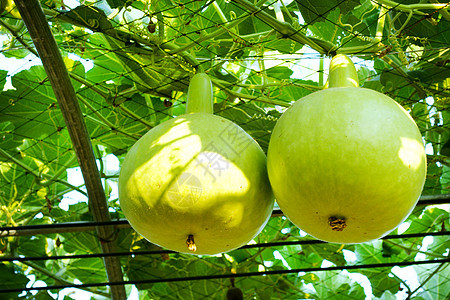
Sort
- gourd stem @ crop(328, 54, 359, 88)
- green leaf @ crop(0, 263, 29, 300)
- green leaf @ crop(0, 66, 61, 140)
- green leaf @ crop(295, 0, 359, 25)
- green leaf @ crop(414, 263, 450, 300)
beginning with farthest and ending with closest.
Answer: green leaf @ crop(414, 263, 450, 300) < green leaf @ crop(0, 263, 29, 300) < green leaf @ crop(0, 66, 61, 140) < green leaf @ crop(295, 0, 359, 25) < gourd stem @ crop(328, 54, 359, 88)

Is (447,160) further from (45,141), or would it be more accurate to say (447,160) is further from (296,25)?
(45,141)

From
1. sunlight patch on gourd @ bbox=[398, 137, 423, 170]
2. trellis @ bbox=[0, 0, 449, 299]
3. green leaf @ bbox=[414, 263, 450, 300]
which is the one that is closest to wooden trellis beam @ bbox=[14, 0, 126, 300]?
trellis @ bbox=[0, 0, 449, 299]

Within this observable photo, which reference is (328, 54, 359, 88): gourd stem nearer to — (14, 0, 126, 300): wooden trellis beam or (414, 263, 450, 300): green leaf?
(14, 0, 126, 300): wooden trellis beam

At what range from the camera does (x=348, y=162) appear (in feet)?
3.15

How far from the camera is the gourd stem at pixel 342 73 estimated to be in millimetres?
1233

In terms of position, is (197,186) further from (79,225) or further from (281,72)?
(281,72)

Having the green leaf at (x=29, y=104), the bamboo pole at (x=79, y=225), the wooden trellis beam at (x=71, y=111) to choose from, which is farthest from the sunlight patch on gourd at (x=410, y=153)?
→ the green leaf at (x=29, y=104)

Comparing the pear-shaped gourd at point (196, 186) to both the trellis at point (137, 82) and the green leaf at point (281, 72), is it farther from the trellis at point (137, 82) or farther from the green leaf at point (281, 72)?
the green leaf at point (281, 72)

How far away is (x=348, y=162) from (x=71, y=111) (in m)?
0.99

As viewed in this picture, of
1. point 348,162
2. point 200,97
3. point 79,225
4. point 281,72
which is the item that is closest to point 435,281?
point 281,72

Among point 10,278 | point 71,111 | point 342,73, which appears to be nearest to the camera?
point 342,73

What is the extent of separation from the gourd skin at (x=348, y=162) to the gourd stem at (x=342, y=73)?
0.17 meters

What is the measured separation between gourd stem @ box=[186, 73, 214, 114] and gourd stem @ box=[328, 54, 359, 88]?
→ 0.98 ft

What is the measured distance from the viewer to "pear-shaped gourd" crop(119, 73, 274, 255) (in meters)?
1.03
